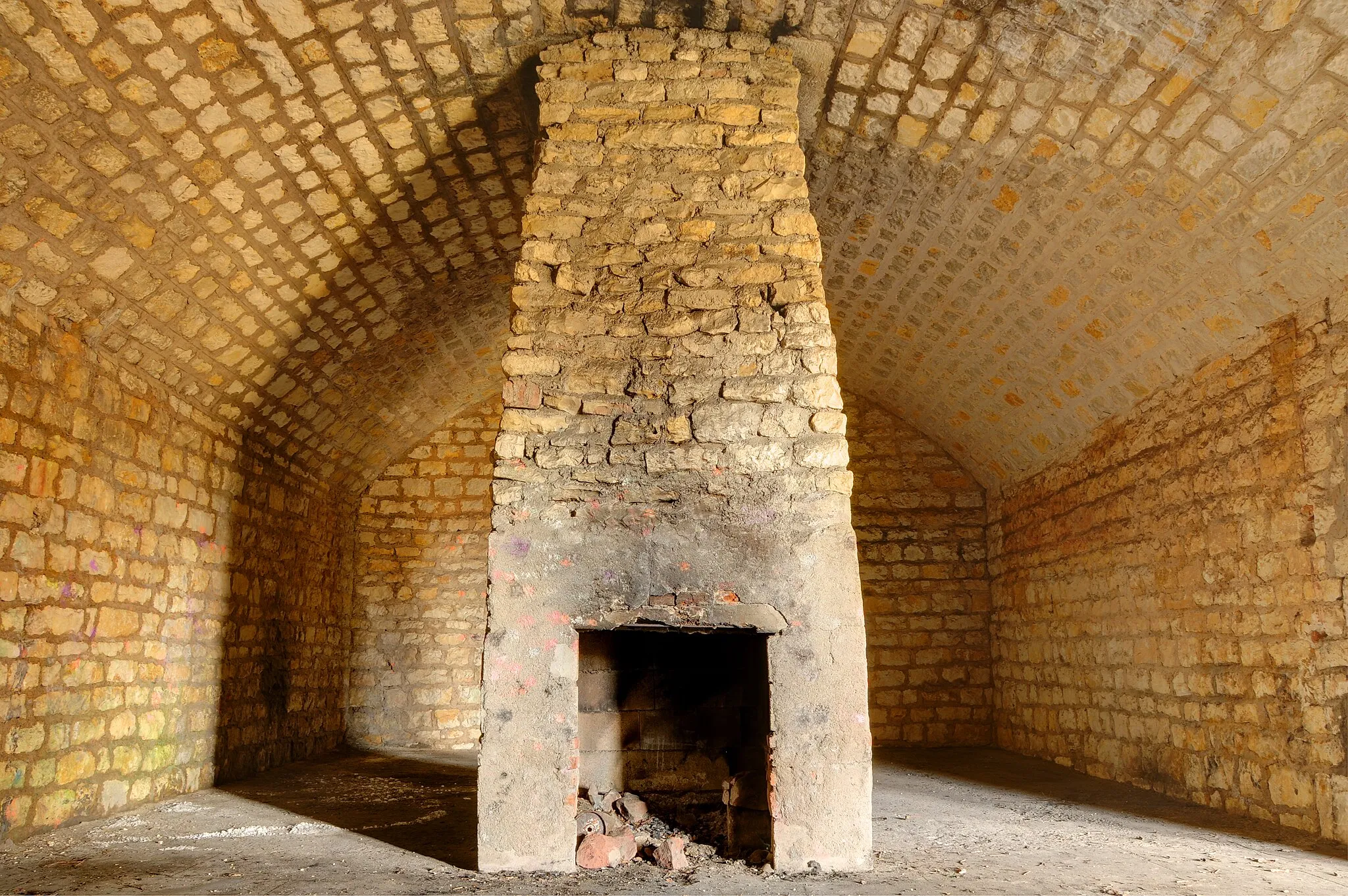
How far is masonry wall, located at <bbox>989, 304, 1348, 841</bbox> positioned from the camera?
175 inches

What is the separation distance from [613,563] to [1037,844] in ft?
7.99

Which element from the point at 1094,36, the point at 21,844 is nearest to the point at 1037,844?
the point at 1094,36

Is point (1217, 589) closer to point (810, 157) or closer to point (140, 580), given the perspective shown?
point (810, 157)

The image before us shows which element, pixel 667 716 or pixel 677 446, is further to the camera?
pixel 667 716

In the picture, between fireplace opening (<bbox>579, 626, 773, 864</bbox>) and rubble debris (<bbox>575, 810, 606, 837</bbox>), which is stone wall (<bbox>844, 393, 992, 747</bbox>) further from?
rubble debris (<bbox>575, 810, 606, 837</bbox>)

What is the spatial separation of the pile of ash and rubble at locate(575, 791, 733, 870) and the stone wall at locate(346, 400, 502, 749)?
4.69 m

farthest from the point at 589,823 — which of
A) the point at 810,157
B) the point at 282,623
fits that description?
the point at 282,623

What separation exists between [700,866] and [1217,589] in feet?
10.7

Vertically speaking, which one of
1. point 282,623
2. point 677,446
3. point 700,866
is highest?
point 677,446

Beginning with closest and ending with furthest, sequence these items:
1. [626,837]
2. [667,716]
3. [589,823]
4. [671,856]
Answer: [671,856], [626,837], [589,823], [667,716]

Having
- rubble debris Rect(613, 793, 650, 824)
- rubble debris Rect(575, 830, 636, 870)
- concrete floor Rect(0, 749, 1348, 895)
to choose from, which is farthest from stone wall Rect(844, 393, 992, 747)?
rubble debris Rect(575, 830, 636, 870)

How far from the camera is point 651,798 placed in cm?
512

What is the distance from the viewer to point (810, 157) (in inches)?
229

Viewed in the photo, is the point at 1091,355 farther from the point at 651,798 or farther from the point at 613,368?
the point at 651,798
